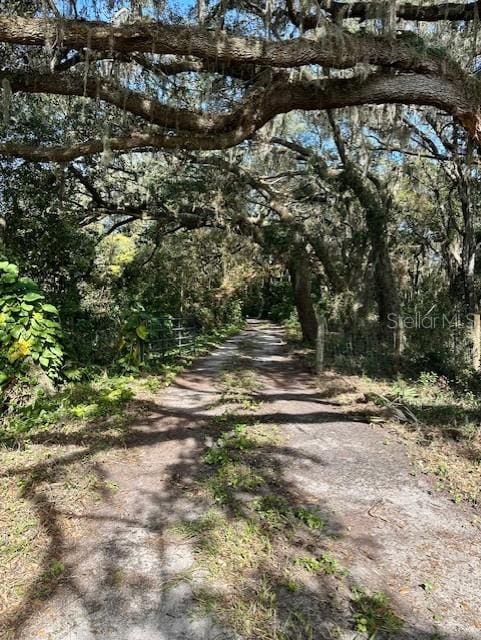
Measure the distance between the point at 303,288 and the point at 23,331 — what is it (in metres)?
7.73

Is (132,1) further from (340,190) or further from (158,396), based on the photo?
(340,190)

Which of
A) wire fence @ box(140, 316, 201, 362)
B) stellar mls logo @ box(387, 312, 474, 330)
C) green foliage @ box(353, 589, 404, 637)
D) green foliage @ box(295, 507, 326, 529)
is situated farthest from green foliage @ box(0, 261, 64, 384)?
stellar mls logo @ box(387, 312, 474, 330)

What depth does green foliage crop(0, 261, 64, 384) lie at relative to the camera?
19.5 feet

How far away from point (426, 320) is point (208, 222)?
575 cm

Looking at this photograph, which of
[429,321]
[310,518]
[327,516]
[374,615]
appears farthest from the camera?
[429,321]

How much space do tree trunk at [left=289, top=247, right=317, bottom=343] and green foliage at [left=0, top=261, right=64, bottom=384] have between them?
7025 millimetres

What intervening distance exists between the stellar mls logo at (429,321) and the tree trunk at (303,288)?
2570 mm

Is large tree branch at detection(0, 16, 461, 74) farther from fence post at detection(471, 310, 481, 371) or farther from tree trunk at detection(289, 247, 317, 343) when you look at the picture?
tree trunk at detection(289, 247, 317, 343)

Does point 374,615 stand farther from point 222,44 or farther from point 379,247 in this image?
point 379,247

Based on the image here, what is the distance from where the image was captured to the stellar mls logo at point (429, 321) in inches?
364

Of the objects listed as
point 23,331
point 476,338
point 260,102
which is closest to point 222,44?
point 260,102

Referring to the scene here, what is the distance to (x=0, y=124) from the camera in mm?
7801

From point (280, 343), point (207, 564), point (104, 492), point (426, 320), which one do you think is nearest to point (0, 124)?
point (104, 492)

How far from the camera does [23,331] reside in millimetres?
6117
